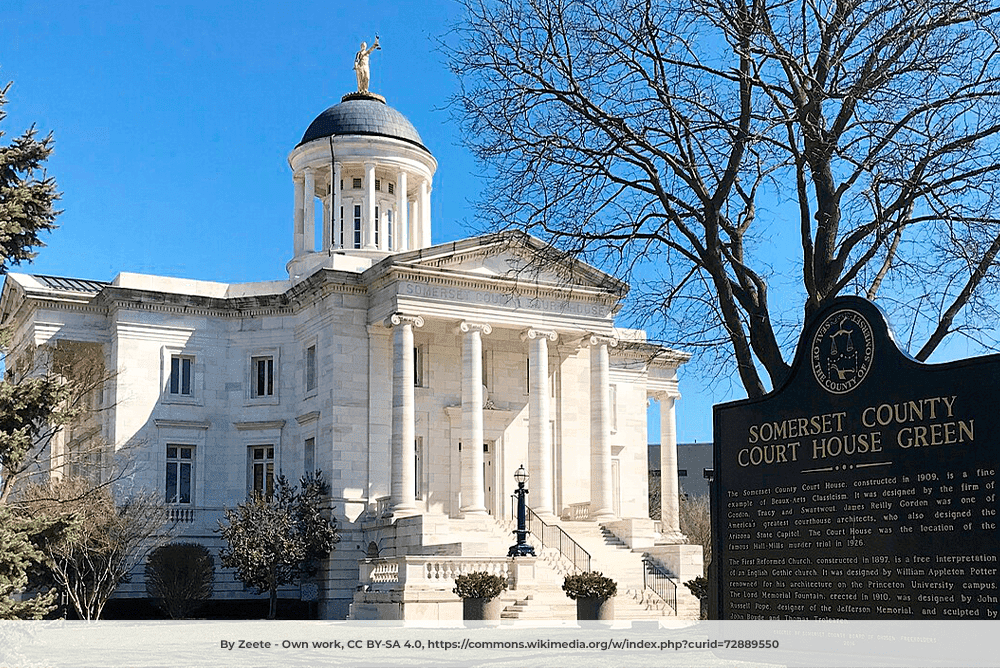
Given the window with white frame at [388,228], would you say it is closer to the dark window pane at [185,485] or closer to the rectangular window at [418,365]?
the rectangular window at [418,365]

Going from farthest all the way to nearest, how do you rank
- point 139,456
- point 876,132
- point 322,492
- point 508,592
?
1. point 139,456
2. point 322,492
3. point 508,592
4. point 876,132

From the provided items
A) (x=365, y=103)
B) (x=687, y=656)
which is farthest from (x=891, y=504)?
(x=365, y=103)

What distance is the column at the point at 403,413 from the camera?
140 ft

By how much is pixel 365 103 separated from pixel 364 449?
60.2 ft

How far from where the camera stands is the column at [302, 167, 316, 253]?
53312 mm

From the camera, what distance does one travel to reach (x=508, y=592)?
3453 centimetres

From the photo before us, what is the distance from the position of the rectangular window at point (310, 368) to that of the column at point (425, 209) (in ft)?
31.7

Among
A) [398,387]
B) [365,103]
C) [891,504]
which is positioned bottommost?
[891,504]

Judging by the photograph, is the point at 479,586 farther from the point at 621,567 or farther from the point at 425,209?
the point at 425,209

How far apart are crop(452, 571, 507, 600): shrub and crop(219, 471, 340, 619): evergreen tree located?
11969 mm

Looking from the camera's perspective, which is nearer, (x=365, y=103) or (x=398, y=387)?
(x=398, y=387)

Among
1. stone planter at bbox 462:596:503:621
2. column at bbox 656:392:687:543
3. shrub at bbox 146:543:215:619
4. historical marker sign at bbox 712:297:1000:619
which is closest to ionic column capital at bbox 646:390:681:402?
column at bbox 656:392:687:543

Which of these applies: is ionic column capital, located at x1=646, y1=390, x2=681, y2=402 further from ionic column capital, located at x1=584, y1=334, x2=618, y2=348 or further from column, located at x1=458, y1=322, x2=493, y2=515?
column, located at x1=458, y1=322, x2=493, y2=515

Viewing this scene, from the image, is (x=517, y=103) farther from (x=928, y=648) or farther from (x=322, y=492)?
(x=322, y=492)
